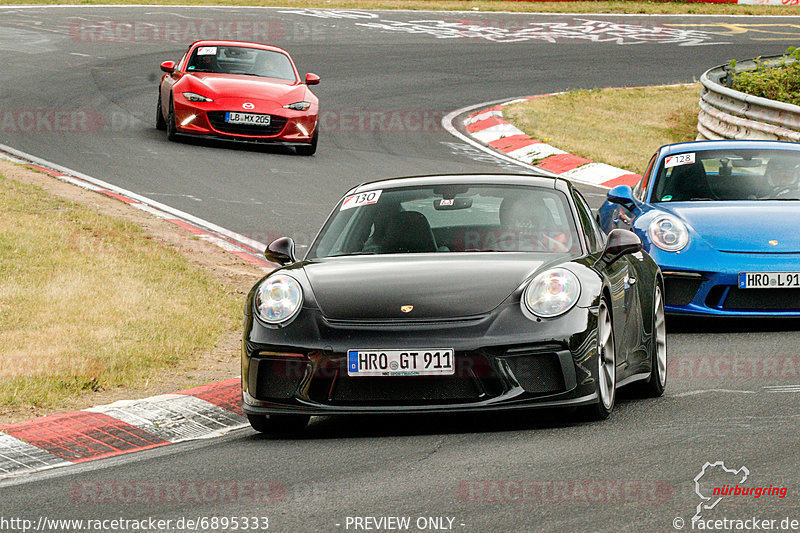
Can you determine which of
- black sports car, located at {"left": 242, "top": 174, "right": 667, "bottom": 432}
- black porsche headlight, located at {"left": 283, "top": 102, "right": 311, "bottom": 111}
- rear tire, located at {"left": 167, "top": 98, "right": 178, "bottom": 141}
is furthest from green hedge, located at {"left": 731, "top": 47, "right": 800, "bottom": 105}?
black sports car, located at {"left": 242, "top": 174, "right": 667, "bottom": 432}

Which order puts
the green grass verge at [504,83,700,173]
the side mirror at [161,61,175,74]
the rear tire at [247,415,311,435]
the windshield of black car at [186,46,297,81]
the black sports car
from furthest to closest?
the green grass verge at [504,83,700,173], the windshield of black car at [186,46,297,81], the side mirror at [161,61,175,74], the rear tire at [247,415,311,435], the black sports car

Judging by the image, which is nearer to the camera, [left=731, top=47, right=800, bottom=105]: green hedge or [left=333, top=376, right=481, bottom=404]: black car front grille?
[left=333, top=376, right=481, bottom=404]: black car front grille

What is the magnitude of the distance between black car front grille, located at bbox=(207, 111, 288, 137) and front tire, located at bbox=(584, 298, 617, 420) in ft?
38.3

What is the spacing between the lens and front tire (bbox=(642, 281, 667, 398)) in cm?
720

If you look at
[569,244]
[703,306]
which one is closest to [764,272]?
[703,306]

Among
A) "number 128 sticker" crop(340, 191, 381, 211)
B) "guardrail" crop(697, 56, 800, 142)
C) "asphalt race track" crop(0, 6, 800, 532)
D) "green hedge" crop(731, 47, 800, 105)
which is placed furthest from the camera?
"green hedge" crop(731, 47, 800, 105)

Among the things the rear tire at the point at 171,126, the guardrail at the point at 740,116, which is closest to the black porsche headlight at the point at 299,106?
the rear tire at the point at 171,126

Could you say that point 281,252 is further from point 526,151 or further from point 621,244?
point 526,151

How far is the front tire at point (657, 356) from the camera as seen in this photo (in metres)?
7.20

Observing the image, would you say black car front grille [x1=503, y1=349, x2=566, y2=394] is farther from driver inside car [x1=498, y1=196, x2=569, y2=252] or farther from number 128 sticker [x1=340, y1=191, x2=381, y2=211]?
number 128 sticker [x1=340, y1=191, x2=381, y2=211]

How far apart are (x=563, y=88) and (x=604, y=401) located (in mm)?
20247

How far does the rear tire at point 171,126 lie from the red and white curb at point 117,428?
11.2 meters

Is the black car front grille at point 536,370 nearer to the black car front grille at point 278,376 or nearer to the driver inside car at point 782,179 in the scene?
the black car front grille at point 278,376

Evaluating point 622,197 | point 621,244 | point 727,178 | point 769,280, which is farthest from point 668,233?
point 621,244
